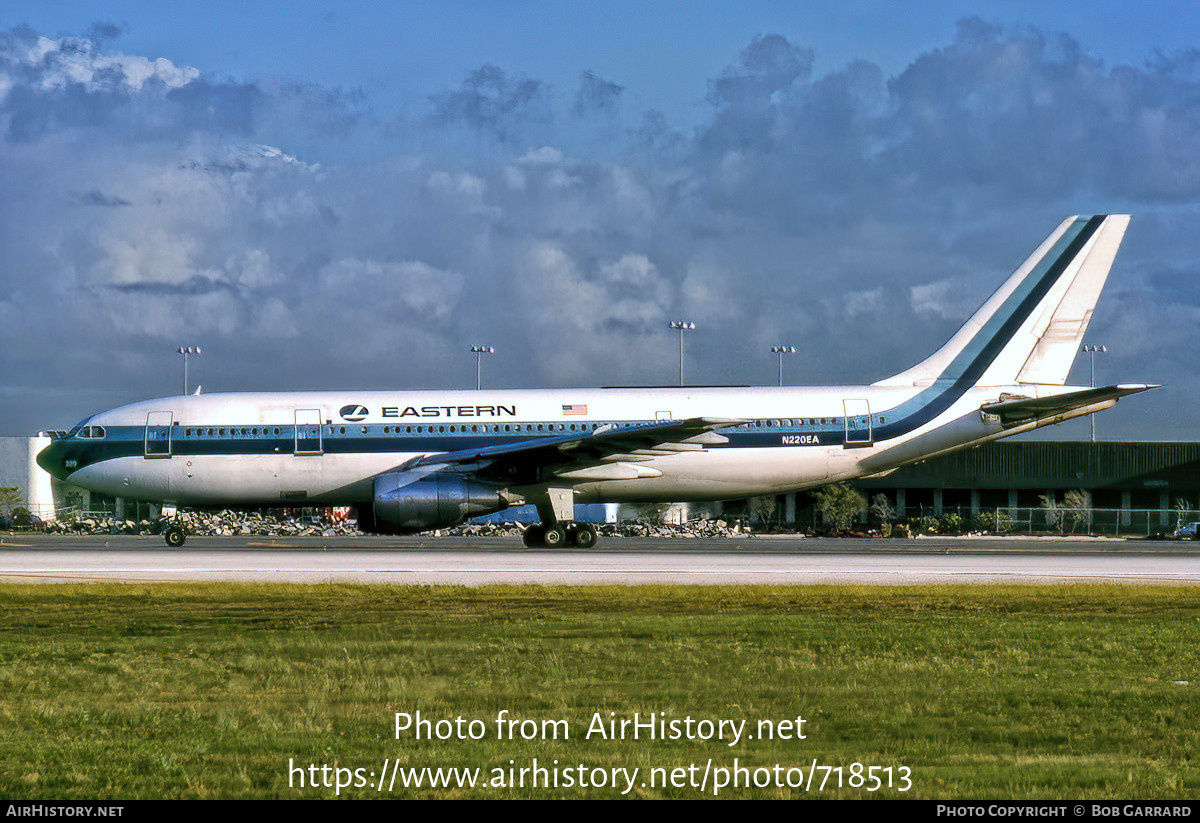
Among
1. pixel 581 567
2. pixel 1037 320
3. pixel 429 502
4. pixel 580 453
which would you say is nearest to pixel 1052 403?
pixel 1037 320

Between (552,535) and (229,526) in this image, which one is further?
(229,526)

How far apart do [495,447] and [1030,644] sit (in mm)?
20697

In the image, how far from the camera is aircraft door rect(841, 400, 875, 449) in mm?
33125

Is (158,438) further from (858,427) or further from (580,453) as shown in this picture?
(858,427)

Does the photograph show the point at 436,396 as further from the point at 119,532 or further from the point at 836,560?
the point at 119,532

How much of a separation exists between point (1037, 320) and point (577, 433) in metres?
14.0

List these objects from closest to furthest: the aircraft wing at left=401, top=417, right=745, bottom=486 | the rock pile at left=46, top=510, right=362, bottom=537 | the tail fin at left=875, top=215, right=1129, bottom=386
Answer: the aircraft wing at left=401, top=417, right=745, bottom=486
the tail fin at left=875, top=215, right=1129, bottom=386
the rock pile at left=46, top=510, right=362, bottom=537

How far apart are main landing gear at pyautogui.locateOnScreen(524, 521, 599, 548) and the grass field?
1542cm

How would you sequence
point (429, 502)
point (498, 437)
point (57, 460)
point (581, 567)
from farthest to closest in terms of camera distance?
point (57, 460)
point (498, 437)
point (429, 502)
point (581, 567)

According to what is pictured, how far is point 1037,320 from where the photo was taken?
34.5 m

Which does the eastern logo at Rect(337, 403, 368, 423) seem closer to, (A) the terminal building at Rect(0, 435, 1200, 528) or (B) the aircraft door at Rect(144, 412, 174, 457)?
(B) the aircraft door at Rect(144, 412, 174, 457)

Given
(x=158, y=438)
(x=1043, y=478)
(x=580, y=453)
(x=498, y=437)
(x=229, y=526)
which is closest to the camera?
(x=580, y=453)

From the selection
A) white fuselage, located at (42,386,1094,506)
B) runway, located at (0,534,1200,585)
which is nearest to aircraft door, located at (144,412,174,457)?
white fuselage, located at (42,386,1094,506)
